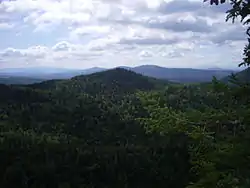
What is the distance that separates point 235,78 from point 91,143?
556 feet

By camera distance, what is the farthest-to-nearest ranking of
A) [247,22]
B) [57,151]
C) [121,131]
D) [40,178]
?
[121,131] < [57,151] < [40,178] < [247,22]

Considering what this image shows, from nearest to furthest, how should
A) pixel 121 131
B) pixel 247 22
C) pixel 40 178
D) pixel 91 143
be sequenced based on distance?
pixel 247 22 → pixel 40 178 → pixel 91 143 → pixel 121 131

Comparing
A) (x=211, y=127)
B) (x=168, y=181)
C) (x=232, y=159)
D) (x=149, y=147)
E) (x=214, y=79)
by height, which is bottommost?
(x=168, y=181)

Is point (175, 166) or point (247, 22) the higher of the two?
point (247, 22)

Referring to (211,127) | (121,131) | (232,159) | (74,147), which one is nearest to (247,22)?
(211,127)

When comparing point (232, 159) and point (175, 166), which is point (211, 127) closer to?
point (232, 159)

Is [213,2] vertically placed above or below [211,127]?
above

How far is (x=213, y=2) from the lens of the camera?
787 centimetres

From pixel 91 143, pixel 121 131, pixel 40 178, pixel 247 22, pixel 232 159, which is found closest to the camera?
pixel 232 159

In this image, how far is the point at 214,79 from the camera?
26.3 ft

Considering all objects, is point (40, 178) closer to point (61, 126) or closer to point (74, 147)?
point (74, 147)

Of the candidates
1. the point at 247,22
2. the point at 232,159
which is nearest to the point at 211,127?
the point at 232,159

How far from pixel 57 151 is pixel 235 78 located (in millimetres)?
144930

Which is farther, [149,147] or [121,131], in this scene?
[121,131]
